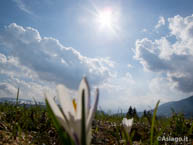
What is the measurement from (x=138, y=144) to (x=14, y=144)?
1.64m

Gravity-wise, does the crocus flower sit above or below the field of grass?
above

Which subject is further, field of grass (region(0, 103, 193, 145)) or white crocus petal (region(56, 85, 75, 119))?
field of grass (region(0, 103, 193, 145))

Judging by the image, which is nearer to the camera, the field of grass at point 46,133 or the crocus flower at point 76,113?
the crocus flower at point 76,113

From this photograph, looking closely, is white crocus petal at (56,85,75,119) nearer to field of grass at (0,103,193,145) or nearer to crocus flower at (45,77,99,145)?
crocus flower at (45,77,99,145)

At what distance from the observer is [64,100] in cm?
89

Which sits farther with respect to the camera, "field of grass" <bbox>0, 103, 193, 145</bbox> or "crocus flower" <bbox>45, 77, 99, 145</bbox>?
"field of grass" <bbox>0, 103, 193, 145</bbox>

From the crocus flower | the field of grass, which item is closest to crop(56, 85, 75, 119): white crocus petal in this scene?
the crocus flower

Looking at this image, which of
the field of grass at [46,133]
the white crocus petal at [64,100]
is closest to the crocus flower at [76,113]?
the white crocus petal at [64,100]

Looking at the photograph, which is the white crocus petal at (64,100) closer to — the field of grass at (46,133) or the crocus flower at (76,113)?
the crocus flower at (76,113)

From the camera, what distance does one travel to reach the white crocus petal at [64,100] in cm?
86

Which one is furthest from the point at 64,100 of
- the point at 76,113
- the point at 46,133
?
the point at 46,133

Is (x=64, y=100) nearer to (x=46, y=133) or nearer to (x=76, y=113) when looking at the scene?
(x=76, y=113)

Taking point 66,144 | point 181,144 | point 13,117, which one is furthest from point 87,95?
point 13,117

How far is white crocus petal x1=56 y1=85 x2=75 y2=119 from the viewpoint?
86cm
